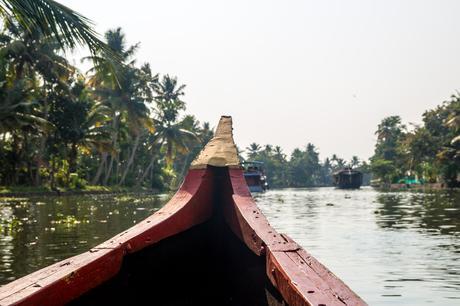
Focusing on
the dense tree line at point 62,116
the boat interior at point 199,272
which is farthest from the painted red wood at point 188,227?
the dense tree line at point 62,116

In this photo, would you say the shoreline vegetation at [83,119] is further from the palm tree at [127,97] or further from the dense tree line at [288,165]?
the dense tree line at [288,165]

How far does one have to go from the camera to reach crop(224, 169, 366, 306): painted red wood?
7.40 feet

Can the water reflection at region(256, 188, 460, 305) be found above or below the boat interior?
below

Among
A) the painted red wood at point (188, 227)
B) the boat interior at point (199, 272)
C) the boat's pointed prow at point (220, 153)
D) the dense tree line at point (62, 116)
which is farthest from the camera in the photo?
the dense tree line at point (62, 116)

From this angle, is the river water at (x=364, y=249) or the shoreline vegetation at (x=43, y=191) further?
the shoreline vegetation at (x=43, y=191)

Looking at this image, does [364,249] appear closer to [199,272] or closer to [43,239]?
[199,272]

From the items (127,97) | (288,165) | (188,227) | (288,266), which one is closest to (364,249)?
(188,227)

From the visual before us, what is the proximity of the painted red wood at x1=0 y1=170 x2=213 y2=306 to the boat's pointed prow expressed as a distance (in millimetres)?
312

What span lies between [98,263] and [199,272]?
5.40 ft

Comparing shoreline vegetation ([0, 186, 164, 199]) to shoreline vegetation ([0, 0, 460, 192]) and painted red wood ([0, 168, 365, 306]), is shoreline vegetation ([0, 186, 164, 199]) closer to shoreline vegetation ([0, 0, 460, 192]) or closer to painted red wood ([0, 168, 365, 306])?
shoreline vegetation ([0, 0, 460, 192])

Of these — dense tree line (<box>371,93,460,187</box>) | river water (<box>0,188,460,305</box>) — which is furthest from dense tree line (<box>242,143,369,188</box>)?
river water (<box>0,188,460,305</box>)

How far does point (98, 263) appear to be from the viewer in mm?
3141

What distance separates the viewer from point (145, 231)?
3.64 metres

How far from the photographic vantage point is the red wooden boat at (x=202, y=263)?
267cm
